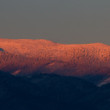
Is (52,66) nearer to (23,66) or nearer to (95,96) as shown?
(23,66)

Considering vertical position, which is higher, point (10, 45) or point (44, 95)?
point (10, 45)

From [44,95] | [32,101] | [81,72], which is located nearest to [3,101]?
[32,101]

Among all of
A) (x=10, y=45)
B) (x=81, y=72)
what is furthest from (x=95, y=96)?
(x=10, y=45)

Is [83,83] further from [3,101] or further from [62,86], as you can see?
[3,101]

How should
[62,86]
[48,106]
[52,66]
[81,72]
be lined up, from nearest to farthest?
[48,106] < [62,86] < [81,72] < [52,66]

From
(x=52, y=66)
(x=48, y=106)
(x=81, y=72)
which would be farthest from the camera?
(x=52, y=66)

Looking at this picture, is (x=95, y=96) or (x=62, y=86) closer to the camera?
(x=95, y=96)
